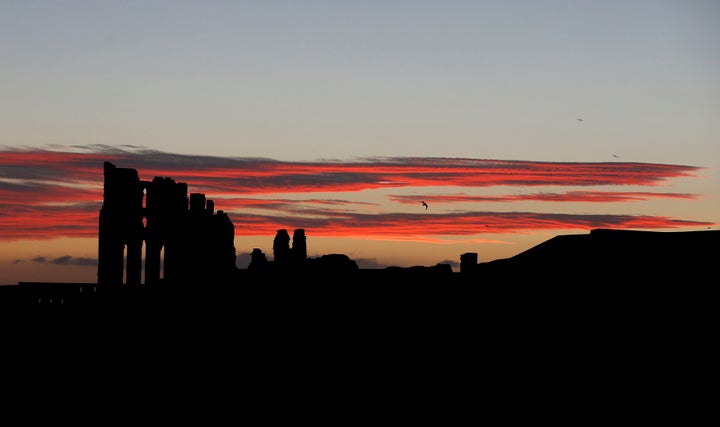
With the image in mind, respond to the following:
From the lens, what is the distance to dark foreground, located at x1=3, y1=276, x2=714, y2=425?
1825cm

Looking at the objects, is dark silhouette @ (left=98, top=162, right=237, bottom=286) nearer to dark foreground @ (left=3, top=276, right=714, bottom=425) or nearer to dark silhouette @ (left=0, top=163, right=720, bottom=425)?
dark silhouette @ (left=0, top=163, right=720, bottom=425)

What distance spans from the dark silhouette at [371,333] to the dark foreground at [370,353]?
0.09 feet

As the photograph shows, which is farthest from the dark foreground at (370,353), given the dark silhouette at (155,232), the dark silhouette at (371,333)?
the dark silhouette at (155,232)

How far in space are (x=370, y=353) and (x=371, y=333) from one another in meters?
0.49

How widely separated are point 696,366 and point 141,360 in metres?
9.05

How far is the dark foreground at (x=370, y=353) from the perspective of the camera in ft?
59.9

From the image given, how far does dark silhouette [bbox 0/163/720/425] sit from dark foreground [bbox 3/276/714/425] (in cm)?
3

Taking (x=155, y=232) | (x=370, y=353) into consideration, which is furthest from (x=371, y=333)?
(x=155, y=232)

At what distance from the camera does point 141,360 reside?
21.1 m

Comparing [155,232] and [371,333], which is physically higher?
[155,232]

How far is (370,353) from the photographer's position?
19.9 meters

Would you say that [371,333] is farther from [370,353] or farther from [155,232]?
[155,232]

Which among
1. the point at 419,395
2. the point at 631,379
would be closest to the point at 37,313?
the point at 419,395

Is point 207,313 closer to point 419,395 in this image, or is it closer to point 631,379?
point 419,395
